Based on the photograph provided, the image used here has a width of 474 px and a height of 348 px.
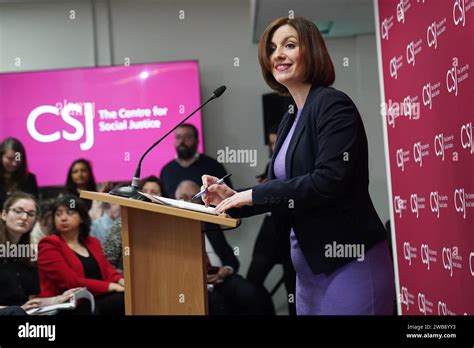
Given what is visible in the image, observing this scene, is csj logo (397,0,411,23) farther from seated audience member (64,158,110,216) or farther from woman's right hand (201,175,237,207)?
seated audience member (64,158,110,216)

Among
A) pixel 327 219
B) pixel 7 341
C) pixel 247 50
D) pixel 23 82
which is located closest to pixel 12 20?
pixel 23 82

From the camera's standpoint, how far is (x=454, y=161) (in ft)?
8.04

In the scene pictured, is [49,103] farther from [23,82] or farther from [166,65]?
[166,65]

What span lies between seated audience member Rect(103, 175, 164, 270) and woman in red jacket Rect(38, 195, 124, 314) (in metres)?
0.14

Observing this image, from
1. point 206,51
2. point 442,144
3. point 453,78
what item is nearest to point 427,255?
point 442,144

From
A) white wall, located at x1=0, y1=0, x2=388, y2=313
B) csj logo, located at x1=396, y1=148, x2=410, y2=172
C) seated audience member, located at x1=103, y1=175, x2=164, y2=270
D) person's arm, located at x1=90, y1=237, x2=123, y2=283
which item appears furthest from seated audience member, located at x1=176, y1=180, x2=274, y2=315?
csj logo, located at x1=396, y1=148, x2=410, y2=172

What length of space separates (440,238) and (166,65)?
2.22 m

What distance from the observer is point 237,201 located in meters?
1.78

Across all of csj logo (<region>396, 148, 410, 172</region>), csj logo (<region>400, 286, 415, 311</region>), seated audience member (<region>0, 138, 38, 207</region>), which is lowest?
csj logo (<region>400, 286, 415, 311</region>)

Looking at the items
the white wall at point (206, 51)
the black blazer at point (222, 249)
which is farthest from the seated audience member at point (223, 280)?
the white wall at point (206, 51)

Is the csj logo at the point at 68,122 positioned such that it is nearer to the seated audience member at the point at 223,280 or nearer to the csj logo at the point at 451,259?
the seated audience member at the point at 223,280

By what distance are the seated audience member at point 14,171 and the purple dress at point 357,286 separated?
7.97ft

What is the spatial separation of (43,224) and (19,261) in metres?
0.71

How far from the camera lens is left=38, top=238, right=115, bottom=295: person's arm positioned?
2.96 metres
